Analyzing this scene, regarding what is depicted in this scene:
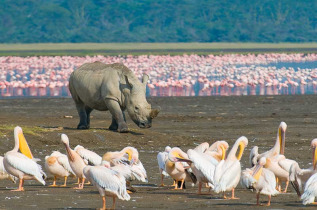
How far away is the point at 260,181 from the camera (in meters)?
12.4

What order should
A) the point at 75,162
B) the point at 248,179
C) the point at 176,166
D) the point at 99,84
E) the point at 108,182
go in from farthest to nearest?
the point at 99,84
the point at 176,166
the point at 75,162
the point at 248,179
the point at 108,182

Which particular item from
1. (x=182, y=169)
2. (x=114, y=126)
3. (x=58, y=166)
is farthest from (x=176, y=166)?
(x=114, y=126)

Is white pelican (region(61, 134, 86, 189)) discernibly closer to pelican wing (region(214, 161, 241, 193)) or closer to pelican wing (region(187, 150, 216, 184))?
pelican wing (region(187, 150, 216, 184))

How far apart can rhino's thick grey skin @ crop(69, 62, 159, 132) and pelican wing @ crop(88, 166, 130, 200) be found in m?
9.06

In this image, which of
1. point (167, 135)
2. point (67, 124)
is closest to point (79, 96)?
point (67, 124)

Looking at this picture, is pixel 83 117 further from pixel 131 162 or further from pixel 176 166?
pixel 131 162

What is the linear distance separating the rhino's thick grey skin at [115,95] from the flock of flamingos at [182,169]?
6137 mm

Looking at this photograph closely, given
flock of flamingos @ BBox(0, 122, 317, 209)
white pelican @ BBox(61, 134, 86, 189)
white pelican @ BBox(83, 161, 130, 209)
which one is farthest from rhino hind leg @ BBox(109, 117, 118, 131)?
white pelican @ BBox(83, 161, 130, 209)

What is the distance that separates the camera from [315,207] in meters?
12.3

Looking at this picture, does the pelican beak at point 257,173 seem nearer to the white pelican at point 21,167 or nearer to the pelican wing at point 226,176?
the pelican wing at point 226,176

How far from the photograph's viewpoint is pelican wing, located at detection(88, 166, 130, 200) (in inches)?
476

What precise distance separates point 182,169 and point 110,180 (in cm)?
238

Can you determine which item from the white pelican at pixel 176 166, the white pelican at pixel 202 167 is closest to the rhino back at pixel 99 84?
the white pelican at pixel 176 166

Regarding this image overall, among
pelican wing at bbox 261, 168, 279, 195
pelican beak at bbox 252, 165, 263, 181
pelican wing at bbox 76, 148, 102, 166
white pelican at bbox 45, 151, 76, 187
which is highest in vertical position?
pelican beak at bbox 252, 165, 263, 181
